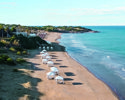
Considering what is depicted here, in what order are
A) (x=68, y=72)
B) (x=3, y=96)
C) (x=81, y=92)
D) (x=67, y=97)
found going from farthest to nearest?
(x=68, y=72) < (x=81, y=92) < (x=67, y=97) < (x=3, y=96)

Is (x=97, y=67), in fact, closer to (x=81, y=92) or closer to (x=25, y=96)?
(x=81, y=92)

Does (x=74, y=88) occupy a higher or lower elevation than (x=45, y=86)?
lower

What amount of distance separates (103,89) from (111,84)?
2.86m

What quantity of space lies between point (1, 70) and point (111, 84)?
14061 millimetres

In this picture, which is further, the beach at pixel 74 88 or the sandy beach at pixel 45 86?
the beach at pixel 74 88

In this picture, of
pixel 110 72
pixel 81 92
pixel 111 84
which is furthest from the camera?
pixel 110 72

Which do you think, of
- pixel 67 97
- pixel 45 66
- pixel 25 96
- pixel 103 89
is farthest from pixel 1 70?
pixel 103 89

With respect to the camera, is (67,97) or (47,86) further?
(47,86)

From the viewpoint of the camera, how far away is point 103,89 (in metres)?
20.8

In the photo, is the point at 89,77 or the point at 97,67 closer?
the point at 89,77

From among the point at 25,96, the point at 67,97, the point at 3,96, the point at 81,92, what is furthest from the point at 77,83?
the point at 3,96

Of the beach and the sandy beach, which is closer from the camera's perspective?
the sandy beach

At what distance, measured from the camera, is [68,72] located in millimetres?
26719

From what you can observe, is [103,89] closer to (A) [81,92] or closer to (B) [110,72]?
(A) [81,92]
